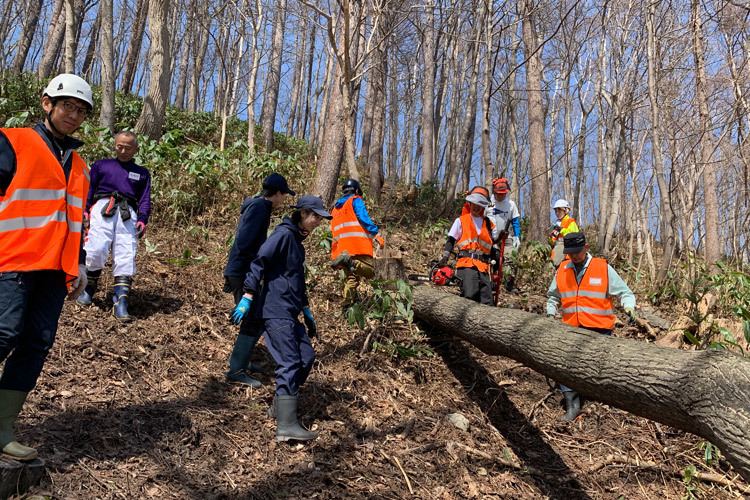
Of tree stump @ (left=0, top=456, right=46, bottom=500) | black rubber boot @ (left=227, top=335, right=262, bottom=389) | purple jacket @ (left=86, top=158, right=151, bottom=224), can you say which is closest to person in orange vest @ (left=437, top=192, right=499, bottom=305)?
black rubber boot @ (left=227, top=335, right=262, bottom=389)

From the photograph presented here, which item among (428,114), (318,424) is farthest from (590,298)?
(428,114)

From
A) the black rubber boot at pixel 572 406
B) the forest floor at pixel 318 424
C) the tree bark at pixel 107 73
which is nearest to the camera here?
the forest floor at pixel 318 424

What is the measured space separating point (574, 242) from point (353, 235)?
8.46ft

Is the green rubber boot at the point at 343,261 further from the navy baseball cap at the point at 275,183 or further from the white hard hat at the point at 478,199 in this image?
the white hard hat at the point at 478,199

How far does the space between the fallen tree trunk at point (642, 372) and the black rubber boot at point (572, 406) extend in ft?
4.06

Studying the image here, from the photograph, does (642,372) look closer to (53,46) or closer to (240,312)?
(240,312)

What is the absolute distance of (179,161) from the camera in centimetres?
805

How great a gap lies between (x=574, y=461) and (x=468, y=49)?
18348 millimetres

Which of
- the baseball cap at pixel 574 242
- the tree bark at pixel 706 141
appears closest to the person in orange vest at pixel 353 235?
the baseball cap at pixel 574 242

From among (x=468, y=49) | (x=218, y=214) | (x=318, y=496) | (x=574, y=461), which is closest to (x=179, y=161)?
(x=218, y=214)

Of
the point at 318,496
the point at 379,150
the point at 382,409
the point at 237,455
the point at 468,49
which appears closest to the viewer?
the point at 318,496

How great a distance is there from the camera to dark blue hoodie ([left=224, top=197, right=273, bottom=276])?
4.29 m

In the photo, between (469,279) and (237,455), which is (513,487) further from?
(469,279)

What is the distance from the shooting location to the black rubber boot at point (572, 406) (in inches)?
201
